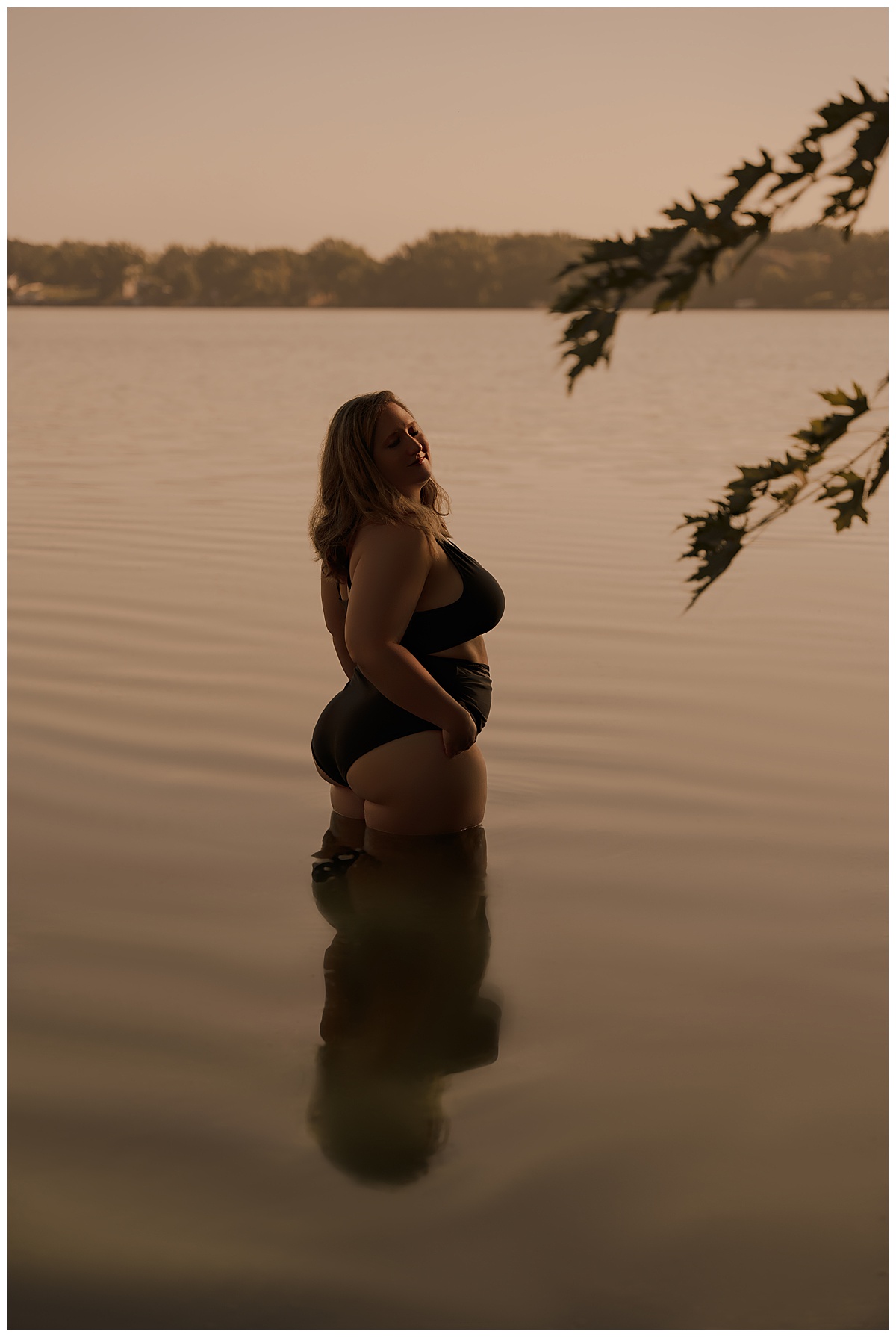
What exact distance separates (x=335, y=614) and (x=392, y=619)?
2.70 feet

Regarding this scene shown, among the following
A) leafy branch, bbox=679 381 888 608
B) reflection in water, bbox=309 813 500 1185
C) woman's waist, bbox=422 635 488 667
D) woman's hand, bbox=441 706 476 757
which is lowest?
reflection in water, bbox=309 813 500 1185

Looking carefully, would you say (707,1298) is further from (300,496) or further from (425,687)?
(300,496)

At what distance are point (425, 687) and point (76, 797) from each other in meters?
1.76

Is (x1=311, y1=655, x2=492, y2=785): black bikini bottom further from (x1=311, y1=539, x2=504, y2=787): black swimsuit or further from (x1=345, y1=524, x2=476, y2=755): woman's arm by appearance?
(x1=345, y1=524, x2=476, y2=755): woman's arm

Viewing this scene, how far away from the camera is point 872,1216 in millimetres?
3104

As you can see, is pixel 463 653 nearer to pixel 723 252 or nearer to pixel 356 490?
pixel 356 490

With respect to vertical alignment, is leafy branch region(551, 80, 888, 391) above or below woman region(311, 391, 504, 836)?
above

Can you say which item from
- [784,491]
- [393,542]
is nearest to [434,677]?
[393,542]

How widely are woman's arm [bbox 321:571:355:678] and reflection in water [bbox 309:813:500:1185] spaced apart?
2.36ft

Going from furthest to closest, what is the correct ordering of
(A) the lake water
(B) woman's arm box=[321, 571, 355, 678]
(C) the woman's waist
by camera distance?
(B) woman's arm box=[321, 571, 355, 678] < (C) the woman's waist < (A) the lake water

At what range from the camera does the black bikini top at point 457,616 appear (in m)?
5.41

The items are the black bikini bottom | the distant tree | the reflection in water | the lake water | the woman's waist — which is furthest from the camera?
the woman's waist

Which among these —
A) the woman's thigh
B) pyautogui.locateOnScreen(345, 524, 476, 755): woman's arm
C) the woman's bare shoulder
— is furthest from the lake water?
the woman's bare shoulder

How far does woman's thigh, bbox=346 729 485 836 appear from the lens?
5.34 meters
